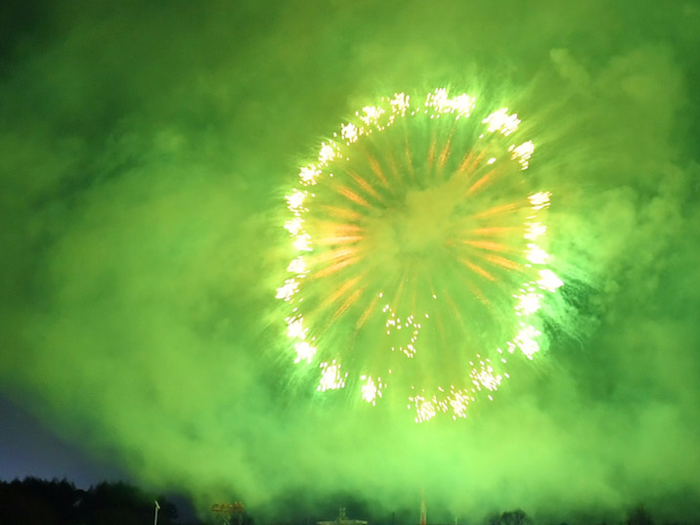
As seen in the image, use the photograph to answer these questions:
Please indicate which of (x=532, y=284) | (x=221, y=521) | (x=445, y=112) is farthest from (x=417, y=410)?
(x=221, y=521)

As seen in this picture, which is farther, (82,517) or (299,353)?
(82,517)

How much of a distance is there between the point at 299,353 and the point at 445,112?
22.9ft

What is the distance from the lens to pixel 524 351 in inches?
644

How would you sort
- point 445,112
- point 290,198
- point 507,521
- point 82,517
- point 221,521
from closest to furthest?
point 445,112
point 290,198
point 221,521
point 82,517
point 507,521

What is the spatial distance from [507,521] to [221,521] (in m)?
26.7

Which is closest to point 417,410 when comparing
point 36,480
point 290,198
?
point 290,198

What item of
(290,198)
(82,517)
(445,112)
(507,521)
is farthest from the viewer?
(507,521)

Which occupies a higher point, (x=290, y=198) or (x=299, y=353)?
(x=290, y=198)

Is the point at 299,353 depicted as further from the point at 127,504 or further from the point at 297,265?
the point at 127,504

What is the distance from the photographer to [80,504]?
4384 centimetres

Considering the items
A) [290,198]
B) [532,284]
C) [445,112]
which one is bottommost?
[532,284]

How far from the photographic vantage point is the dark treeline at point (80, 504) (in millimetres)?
37312

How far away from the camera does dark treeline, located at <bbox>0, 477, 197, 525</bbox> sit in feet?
122

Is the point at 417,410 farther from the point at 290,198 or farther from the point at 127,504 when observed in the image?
the point at 127,504
